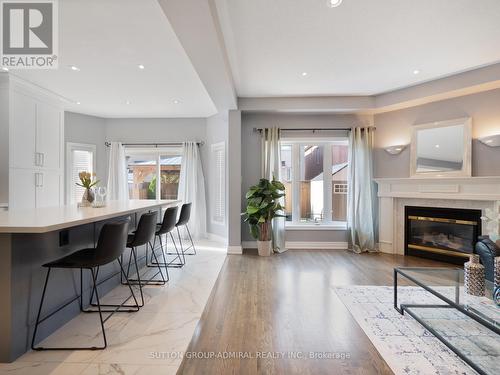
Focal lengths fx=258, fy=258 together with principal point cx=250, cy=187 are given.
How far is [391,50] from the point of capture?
3107 millimetres

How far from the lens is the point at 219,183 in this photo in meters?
5.61

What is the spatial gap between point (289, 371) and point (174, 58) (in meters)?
3.34

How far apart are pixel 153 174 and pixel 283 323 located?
15.9 feet

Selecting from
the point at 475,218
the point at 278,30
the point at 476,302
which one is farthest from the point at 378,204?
the point at 278,30

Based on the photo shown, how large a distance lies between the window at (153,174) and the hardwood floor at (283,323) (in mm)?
2939

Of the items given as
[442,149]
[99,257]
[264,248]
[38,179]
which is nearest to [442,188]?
[442,149]

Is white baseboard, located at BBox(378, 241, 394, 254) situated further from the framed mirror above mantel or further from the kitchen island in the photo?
the kitchen island

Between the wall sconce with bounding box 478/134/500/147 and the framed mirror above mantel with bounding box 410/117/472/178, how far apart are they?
16 centimetres

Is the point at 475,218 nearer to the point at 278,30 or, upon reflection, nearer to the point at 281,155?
the point at 281,155

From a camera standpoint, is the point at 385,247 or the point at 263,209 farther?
the point at 385,247

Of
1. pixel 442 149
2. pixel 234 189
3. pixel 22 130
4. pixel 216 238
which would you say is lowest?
pixel 216 238

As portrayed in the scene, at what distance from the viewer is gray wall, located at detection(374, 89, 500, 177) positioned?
3.77 metres

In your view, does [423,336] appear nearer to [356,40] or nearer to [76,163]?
[356,40]

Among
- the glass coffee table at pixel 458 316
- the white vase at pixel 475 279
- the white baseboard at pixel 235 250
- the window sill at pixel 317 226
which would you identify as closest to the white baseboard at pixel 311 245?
the window sill at pixel 317 226
